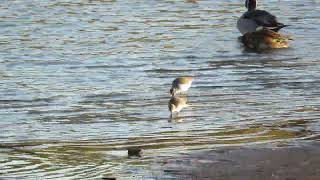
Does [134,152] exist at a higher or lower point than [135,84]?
higher

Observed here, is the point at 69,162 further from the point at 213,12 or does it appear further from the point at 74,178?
the point at 213,12

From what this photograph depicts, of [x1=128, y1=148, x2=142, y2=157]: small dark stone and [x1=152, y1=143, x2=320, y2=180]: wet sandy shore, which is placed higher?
[x1=152, y1=143, x2=320, y2=180]: wet sandy shore

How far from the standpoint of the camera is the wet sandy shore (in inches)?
319

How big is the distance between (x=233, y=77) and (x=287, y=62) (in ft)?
6.33

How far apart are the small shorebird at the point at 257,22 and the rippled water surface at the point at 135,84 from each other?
30 centimetres

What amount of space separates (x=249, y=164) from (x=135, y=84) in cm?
543

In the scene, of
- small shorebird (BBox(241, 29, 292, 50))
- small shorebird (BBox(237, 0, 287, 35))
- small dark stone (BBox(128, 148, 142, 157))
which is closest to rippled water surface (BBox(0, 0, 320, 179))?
small dark stone (BBox(128, 148, 142, 157))

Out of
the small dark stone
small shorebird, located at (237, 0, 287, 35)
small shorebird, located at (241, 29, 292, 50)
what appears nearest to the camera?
the small dark stone

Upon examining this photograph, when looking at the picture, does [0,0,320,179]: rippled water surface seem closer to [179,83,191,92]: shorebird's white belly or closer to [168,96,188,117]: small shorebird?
[168,96,188,117]: small shorebird

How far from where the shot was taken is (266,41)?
17.8m

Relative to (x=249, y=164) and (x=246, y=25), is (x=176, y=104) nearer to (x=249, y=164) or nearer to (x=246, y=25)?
(x=249, y=164)

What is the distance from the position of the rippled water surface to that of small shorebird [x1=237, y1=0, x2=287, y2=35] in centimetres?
30

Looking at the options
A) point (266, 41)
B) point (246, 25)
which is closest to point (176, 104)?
point (266, 41)

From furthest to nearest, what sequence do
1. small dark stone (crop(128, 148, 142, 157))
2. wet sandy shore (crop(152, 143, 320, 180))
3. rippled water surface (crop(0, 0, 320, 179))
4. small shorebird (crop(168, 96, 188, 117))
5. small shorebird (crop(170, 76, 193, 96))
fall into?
1. small shorebird (crop(170, 76, 193, 96))
2. small shorebird (crop(168, 96, 188, 117))
3. rippled water surface (crop(0, 0, 320, 179))
4. small dark stone (crop(128, 148, 142, 157))
5. wet sandy shore (crop(152, 143, 320, 180))
